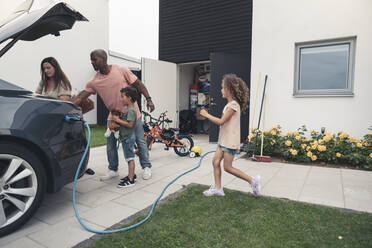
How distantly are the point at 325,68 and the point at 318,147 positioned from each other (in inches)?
63.1

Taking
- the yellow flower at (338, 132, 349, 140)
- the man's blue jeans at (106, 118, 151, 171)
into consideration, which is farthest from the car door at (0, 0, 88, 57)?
the yellow flower at (338, 132, 349, 140)

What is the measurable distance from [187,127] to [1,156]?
724cm

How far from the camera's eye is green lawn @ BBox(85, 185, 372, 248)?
176 centimetres

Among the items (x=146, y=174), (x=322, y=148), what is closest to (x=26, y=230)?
(x=146, y=174)

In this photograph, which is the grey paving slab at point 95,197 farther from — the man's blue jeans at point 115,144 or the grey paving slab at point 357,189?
the grey paving slab at point 357,189

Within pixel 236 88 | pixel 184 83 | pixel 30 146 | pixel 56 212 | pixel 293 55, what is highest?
pixel 293 55

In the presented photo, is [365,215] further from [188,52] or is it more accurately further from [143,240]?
[188,52]

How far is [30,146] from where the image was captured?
2.01m

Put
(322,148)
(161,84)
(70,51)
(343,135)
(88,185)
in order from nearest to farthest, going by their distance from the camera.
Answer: (88,185) < (322,148) < (343,135) < (161,84) < (70,51)

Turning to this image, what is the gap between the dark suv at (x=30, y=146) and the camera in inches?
72.7

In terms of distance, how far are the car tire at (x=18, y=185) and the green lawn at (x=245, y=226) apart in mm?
679

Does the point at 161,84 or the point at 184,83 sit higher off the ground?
the point at 184,83

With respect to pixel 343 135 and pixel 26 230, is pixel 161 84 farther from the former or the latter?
pixel 26 230

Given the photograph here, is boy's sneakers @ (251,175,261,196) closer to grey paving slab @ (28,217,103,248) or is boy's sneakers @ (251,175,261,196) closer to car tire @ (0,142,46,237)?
grey paving slab @ (28,217,103,248)
